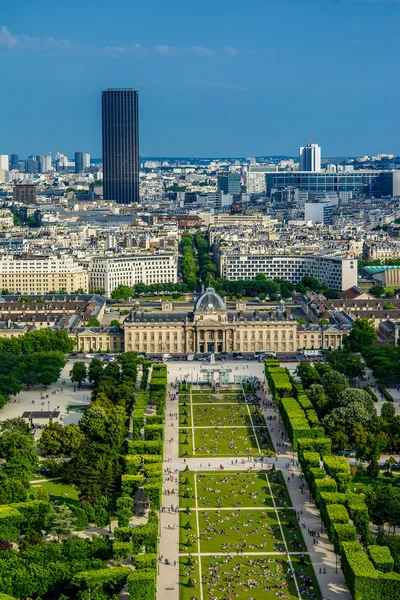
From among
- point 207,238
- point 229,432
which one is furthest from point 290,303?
point 207,238

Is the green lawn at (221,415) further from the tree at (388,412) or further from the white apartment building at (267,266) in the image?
the white apartment building at (267,266)

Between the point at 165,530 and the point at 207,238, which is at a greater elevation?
the point at 207,238

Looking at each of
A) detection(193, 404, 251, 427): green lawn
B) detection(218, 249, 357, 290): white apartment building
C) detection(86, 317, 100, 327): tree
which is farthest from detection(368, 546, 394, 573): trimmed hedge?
detection(218, 249, 357, 290): white apartment building

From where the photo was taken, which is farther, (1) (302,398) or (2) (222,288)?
(2) (222,288)

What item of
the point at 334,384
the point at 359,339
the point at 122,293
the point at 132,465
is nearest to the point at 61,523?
the point at 132,465

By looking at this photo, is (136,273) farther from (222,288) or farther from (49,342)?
(49,342)

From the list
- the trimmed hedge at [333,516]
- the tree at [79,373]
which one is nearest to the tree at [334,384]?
the tree at [79,373]

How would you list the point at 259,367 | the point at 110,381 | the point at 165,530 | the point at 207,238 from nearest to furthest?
the point at 165,530 < the point at 110,381 < the point at 259,367 < the point at 207,238

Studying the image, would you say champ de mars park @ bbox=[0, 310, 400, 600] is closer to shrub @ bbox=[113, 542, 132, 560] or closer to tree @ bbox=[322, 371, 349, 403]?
shrub @ bbox=[113, 542, 132, 560]
